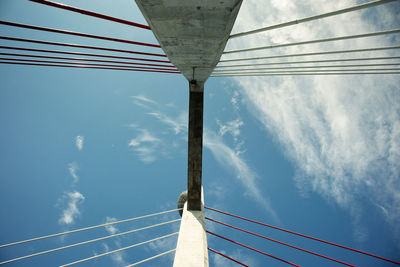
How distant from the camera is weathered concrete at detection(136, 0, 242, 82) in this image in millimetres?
2879

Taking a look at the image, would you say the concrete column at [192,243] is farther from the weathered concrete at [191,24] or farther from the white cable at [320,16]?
the white cable at [320,16]

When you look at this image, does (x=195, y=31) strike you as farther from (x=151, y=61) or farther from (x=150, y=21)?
(x=151, y=61)

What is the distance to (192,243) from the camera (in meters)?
5.03

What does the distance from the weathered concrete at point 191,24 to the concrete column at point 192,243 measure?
552 centimetres

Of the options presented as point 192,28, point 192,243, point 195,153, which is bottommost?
point 192,243

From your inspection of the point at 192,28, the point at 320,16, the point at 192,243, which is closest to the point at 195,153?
the point at 192,243

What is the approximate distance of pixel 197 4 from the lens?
286 cm

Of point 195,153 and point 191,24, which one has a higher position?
point 191,24

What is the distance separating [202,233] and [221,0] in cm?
621

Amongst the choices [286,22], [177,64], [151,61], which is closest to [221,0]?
[286,22]

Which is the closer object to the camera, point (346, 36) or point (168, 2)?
point (168, 2)

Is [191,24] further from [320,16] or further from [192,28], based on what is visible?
[320,16]

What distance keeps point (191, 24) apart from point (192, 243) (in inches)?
229

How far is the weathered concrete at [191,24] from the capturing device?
9.45 ft
